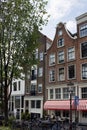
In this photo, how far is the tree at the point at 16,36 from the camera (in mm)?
23844

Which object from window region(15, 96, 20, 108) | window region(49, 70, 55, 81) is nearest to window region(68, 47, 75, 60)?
window region(49, 70, 55, 81)

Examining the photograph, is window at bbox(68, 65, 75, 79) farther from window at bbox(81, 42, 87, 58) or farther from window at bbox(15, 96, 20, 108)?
window at bbox(15, 96, 20, 108)

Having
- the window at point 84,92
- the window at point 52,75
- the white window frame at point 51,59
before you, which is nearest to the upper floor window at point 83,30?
the white window frame at point 51,59

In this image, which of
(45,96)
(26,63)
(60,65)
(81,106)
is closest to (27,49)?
(26,63)

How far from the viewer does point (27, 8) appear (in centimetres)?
2464

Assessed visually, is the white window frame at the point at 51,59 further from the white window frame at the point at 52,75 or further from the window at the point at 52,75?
the window at the point at 52,75

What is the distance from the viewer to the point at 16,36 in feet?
79.9

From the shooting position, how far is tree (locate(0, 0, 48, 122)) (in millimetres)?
23844

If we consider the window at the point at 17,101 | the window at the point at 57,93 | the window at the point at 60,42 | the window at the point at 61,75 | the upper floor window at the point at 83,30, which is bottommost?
the window at the point at 17,101

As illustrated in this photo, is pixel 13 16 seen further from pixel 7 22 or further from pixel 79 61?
pixel 79 61

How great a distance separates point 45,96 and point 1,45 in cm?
2857

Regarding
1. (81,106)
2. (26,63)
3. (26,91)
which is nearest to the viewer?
(26,63)

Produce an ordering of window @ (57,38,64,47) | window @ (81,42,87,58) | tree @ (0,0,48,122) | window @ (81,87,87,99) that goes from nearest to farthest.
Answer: tree @ (0,0,48,122), window @ (81,87,87,99), window @ (81,42,87,58), window @ (57,38,64,47)

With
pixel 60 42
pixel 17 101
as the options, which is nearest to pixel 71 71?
pixel 60 42
